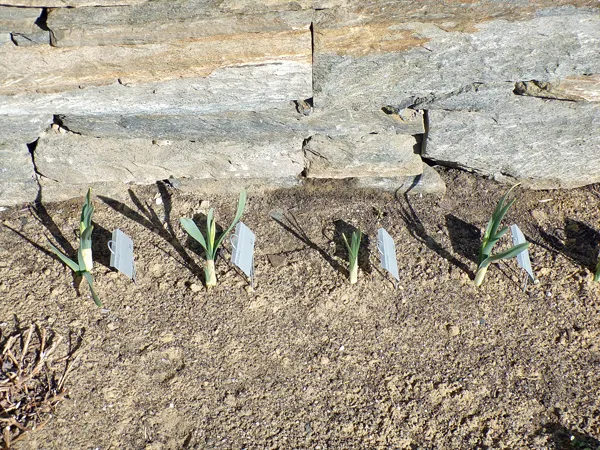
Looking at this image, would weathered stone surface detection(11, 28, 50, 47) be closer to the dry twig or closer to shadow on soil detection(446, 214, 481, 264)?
the dry twig

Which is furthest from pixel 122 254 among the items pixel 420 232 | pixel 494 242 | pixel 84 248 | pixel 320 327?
pixel 494 242

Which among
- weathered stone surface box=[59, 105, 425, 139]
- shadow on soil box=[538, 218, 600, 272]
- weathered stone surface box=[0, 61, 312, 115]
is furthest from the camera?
shadow on soil box=[538, 218, 600, 272]

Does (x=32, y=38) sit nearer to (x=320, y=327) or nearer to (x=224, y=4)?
(x=224, y=4)

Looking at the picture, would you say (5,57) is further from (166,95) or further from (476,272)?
(476,272)

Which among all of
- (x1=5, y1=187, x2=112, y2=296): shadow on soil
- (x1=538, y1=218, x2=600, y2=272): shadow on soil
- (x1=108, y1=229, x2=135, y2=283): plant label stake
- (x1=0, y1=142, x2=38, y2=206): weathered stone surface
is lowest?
(x1=538, y1=218, x2=600, y2=272): shadow on soil

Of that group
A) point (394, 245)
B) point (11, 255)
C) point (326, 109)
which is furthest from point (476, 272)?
point (11, 255)

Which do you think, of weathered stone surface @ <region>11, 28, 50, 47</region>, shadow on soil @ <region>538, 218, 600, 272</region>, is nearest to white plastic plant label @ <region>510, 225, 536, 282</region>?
shadow on soil @ <region>538, 218, 600, 272</region>
